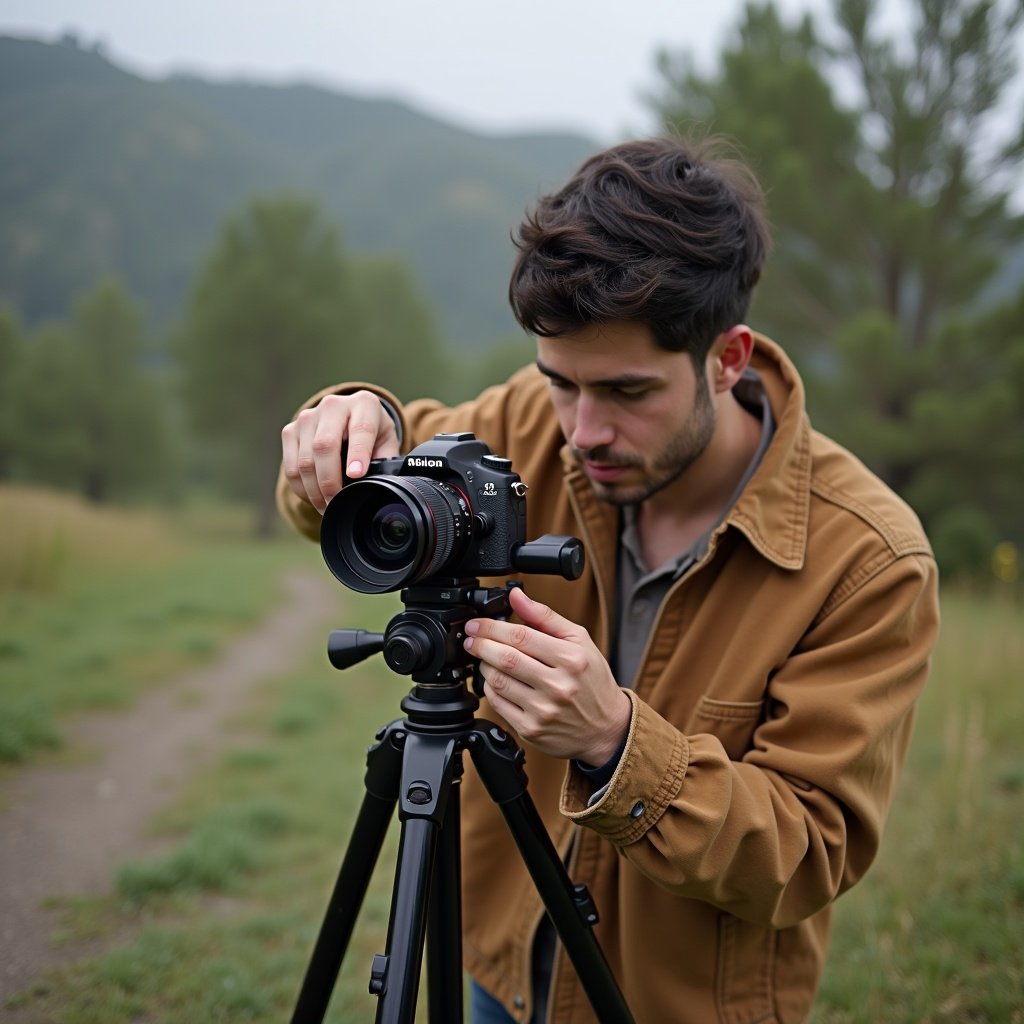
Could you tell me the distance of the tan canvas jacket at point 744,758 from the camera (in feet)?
4.74

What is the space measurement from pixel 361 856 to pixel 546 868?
1.15 ft

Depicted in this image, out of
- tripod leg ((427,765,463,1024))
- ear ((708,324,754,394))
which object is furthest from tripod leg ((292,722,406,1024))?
ear ((708,324,754,394))

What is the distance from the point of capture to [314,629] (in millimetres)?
8773

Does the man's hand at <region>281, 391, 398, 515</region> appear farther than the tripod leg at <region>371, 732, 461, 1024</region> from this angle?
Yes

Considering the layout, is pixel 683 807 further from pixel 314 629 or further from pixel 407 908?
pixel 314 629

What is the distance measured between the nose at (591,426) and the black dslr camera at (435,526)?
0.25 meters

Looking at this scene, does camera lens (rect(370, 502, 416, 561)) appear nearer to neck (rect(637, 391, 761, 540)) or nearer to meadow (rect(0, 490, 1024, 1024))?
neck (rect(637, 391, 761, 540))

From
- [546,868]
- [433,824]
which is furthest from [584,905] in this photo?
[433,824]

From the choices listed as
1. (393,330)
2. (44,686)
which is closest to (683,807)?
(44,686)

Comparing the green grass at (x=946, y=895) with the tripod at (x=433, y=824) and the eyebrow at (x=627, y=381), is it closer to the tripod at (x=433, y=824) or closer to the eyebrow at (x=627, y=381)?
the tripod at (x=433, y=824)

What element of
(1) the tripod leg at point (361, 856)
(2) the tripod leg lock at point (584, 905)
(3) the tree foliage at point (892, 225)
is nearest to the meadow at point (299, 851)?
(1) the tripod leg at point (361, 856)

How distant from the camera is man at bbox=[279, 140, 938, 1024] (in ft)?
4.70

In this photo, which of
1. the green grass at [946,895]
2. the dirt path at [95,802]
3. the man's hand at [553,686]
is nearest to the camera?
the man's hand at [553,686]

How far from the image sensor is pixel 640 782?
1396mm
